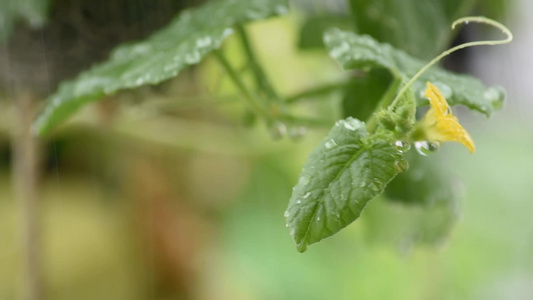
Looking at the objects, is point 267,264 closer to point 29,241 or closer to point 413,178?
point 29,241

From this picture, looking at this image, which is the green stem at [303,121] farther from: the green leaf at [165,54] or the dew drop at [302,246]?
the dew drop at [302,246]

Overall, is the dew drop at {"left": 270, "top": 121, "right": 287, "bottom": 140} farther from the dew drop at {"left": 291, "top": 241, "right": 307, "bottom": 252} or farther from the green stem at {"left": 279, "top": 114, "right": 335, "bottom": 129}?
the dew drop at {"left": 291, "top": 241, "right": 307, "bottom": 252}

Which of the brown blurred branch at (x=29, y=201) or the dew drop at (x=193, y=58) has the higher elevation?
the dew drop at (x=193, y=58)

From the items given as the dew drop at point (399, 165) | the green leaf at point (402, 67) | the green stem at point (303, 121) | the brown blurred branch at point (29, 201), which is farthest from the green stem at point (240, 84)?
the brown blurred branch at point (29, 201)

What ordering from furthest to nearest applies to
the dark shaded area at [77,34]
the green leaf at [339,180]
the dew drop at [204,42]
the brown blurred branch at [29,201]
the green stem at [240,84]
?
the brown blurred branch at [29,201], the dark shaded area at [77,34], the green stem at [240,84], the dew drop at [204,42], the green leaf at [339,180]

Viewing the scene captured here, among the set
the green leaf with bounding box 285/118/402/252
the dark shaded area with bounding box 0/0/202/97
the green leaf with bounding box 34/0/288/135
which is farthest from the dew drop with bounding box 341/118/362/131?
the dark shaded area with bounding box 0/0/202/97

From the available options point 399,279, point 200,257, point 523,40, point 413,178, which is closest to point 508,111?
point 523,40

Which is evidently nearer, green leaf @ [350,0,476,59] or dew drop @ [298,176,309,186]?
dew drop @ [298,176,309,186]
